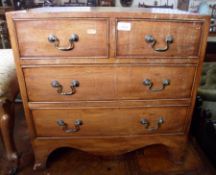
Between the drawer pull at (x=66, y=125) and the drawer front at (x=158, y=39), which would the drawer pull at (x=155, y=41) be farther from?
the drawer pull at (x=66, y=125)

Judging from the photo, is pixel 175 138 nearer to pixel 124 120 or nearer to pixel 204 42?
pixel 124 120

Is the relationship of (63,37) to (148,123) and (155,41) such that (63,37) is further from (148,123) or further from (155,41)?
(148,123)

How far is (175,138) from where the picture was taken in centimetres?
104

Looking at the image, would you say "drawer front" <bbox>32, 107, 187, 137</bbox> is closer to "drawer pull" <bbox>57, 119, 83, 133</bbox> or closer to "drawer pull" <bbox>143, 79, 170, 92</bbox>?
"drawer pull" <bbox>57, 119, 83, 133</bbox>

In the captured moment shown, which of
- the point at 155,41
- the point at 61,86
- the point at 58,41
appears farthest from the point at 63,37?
the point at 155,41

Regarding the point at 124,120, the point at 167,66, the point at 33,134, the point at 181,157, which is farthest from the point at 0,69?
the point at 181,157

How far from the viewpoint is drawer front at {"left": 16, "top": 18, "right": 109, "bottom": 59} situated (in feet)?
2.47

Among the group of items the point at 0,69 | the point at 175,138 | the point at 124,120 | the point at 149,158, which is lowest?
the point at 149,158

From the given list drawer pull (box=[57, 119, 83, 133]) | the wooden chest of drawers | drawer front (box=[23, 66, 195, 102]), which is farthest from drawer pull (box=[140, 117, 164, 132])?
drawer pull (box=[57, 119, 83, 133])

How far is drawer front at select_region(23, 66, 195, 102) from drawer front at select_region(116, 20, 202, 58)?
0.07 metres

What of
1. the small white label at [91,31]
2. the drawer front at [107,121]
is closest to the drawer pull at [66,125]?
the drawer front at [107,121]

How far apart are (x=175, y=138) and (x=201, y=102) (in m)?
0.34

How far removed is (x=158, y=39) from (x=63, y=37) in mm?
387

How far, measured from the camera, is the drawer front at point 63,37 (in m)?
0.75
